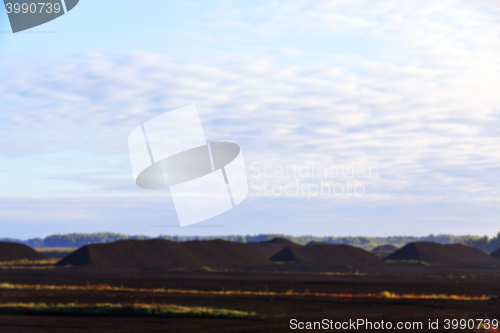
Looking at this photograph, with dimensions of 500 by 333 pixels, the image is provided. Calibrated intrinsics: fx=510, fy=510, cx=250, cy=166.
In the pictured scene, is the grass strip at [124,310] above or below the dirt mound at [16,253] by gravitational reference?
above

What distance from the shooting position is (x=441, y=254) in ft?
417

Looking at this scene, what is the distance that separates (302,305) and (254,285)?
17280 millimetres

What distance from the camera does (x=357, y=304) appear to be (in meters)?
34.6

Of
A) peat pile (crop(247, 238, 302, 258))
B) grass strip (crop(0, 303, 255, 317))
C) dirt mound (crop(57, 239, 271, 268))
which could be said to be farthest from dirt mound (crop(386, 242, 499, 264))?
grass strip (crop(0, 303, 255, 317))

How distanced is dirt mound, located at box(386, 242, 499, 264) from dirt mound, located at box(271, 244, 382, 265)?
10.3 metres

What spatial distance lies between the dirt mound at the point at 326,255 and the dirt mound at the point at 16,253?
2089 inches

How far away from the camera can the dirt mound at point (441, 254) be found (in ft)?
403

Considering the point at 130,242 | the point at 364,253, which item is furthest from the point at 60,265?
the point at 364,253

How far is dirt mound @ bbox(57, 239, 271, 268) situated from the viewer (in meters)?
88.8

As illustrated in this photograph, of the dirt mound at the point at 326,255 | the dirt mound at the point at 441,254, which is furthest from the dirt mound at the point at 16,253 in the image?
the dirt mound at the point at 441,254

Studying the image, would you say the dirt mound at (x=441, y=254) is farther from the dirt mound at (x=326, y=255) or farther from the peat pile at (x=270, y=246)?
the peat pile at (x=270, y=246)

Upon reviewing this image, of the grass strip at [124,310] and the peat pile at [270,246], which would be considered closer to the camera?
the grass strip at [124,310]

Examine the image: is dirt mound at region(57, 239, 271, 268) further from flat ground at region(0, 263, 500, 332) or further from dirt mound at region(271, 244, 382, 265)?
flat ground at region(0, 263, 500, 332)

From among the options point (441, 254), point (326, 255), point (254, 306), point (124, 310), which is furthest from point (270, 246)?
point (124, 310)
